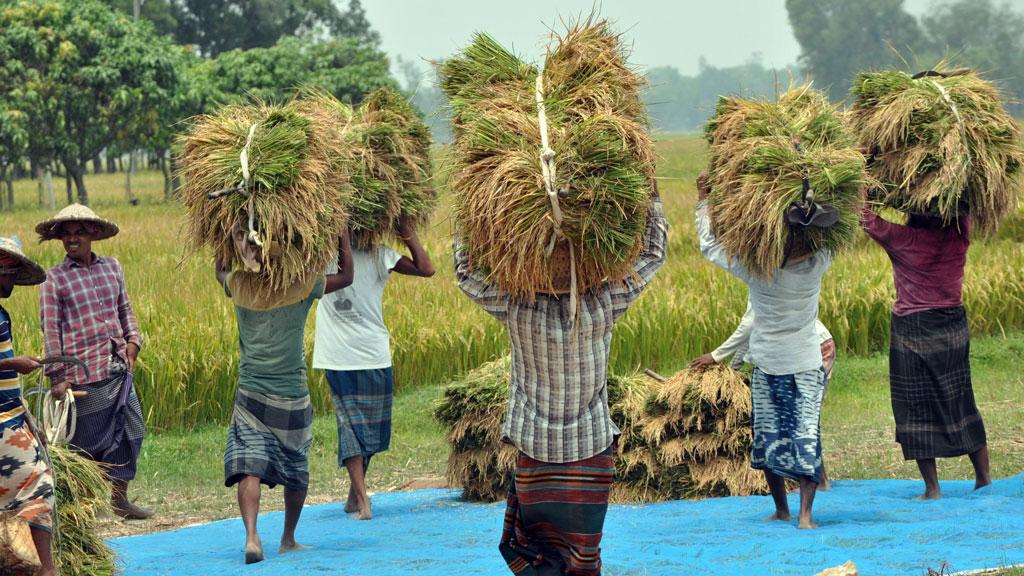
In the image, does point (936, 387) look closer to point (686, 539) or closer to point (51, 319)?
point (686, 539)

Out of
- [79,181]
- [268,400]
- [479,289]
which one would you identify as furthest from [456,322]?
[79,181]

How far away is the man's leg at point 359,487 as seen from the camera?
21.0 feet

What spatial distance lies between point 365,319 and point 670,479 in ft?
6.32

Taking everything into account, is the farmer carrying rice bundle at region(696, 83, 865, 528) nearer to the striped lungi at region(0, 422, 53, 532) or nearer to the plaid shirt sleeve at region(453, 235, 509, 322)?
the plaid shirt sleeve at region(453, 235, 509, 322)

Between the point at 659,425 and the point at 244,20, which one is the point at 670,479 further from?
the point at 244,20

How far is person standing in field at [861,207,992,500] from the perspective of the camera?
6.14 meters

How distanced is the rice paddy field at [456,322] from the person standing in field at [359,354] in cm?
342

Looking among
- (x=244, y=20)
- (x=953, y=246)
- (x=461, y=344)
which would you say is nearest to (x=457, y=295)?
(x=461, y=344)

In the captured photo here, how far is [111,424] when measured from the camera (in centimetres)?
679

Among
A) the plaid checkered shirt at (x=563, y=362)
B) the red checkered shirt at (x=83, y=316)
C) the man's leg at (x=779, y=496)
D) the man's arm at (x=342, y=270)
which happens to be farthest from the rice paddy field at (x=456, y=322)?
the plaid checkered shirt at (x=563, y=362)

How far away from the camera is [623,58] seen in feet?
14.6

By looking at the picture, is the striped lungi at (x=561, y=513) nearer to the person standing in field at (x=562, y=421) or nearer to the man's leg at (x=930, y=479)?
the person standing in field at (x=562, y=421)

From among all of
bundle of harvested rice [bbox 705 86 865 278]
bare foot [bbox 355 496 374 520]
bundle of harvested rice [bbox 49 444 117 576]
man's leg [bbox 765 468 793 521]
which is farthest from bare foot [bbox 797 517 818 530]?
bundle of harvested rice [bbox 49 444 117 576]

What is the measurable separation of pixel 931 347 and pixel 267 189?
347 centimetres
